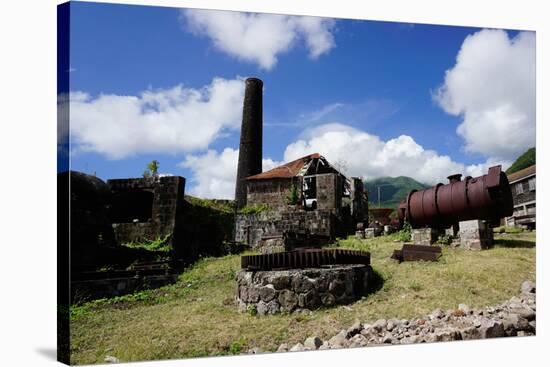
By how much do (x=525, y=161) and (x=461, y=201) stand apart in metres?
1.60

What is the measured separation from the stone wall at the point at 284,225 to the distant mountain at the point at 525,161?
6648 millimetres

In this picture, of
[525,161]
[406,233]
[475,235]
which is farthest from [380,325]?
[406,233]

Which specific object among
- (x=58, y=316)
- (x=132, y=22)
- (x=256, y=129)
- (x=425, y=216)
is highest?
(x=256, y=129)

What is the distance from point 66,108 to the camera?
5363 millimetres

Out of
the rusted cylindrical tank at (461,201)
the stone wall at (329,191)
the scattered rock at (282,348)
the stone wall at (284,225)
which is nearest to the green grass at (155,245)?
the stone wall at (284,225)

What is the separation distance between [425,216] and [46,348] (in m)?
8.64

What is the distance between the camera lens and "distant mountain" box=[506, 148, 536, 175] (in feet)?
27.4

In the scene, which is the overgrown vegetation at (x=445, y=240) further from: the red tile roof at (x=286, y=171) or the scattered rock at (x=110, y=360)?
the red tile roof at (x=286, y=171)

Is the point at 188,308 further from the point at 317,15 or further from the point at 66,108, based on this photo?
the point at 317,15

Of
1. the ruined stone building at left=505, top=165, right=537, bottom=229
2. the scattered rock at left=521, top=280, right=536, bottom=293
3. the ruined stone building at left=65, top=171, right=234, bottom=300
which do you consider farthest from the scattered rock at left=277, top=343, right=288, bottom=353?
the ruined stone building at left=505, top=165, right=537, bottom=229

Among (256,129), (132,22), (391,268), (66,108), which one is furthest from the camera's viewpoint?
(256,129)

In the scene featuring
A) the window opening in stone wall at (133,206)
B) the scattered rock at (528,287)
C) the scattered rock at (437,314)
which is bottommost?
the scattered rock at (437,314)

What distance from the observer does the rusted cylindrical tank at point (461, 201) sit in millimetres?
9578

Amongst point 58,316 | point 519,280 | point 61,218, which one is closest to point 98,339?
point 58,316
